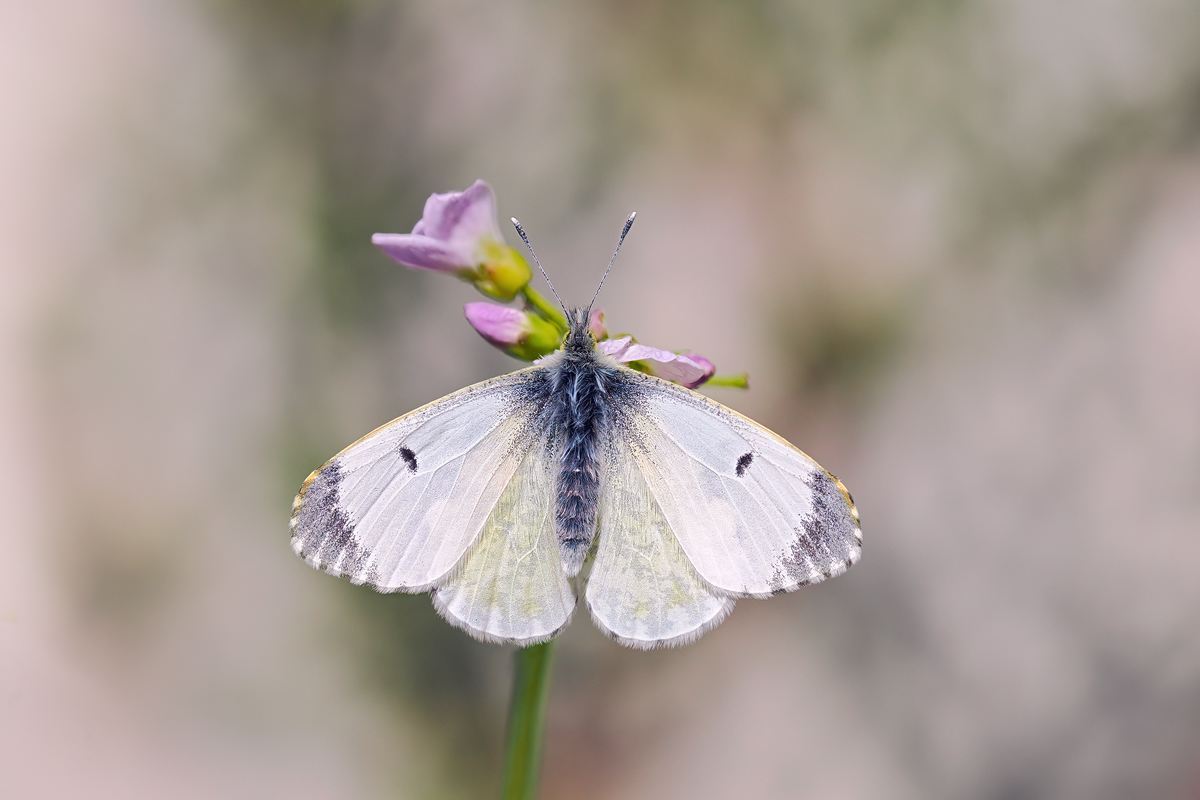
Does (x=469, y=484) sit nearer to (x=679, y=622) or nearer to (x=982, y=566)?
(x=679, y=622)

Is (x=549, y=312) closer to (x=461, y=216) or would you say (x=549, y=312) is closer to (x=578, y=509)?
(x=461, y=216)

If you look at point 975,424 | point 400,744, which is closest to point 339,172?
point 400,744

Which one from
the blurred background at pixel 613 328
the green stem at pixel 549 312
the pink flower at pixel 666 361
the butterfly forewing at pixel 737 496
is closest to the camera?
the butterfly forewing at pixel 737 496

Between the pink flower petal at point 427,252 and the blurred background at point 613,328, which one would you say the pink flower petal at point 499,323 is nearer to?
the pink flower petal at point 427,252

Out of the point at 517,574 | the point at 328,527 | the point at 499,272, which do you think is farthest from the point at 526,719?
the point at 499,272


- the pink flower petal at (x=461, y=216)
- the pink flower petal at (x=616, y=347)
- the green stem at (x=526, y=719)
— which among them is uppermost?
the pink flower petal at (x=461, y=216)

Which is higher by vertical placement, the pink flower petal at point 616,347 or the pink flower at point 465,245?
the pink flower at point 465,245

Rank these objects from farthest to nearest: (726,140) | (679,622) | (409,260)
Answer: (726,140)
(409,260)
(679,622)

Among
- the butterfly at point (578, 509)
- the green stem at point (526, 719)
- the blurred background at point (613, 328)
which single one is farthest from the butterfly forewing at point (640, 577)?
the blurred background at point (613, 328)
